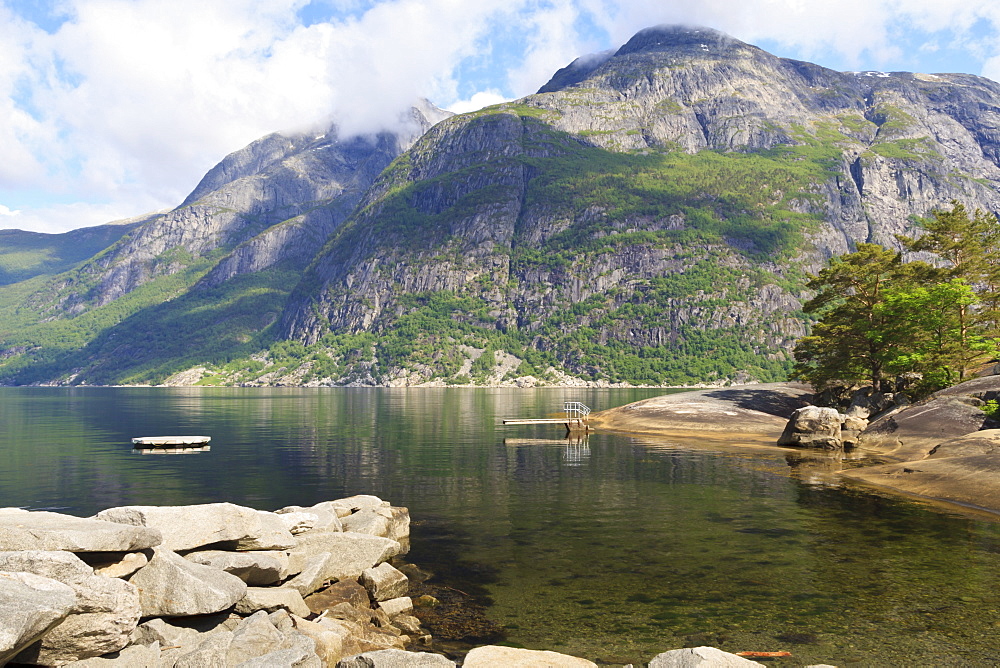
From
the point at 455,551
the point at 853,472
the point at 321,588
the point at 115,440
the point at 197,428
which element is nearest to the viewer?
the point at 321,588

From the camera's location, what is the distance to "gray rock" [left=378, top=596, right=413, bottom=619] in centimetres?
2022

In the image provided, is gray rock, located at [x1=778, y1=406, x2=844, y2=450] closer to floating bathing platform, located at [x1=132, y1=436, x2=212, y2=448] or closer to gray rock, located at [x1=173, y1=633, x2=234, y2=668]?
gray rock, located at [x1=173, y1=633, x2=234, y2=668]

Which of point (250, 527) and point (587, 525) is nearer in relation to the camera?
point (250, 527)

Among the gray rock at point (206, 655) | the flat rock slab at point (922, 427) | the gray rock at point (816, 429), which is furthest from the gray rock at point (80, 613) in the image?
the gray rock at point (816, 429)

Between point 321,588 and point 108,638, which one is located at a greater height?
point 108,638

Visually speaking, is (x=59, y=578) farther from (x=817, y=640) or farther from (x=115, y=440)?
(x=115, y=440)

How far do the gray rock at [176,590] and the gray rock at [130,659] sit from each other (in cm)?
212

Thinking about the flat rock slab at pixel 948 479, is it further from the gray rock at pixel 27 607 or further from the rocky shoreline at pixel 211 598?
the gray rock at pixel 27 607

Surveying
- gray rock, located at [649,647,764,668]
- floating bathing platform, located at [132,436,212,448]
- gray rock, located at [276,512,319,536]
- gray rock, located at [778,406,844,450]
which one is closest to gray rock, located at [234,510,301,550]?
gray rock, located at [276,512,319,536]

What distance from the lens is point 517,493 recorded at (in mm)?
41000

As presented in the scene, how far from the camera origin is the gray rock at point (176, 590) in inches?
651

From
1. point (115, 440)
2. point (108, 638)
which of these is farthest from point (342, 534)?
point (115, 440)

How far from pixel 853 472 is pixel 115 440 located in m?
74.6

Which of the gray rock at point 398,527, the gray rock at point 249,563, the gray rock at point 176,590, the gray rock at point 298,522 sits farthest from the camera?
the gray rock at point 398,527
